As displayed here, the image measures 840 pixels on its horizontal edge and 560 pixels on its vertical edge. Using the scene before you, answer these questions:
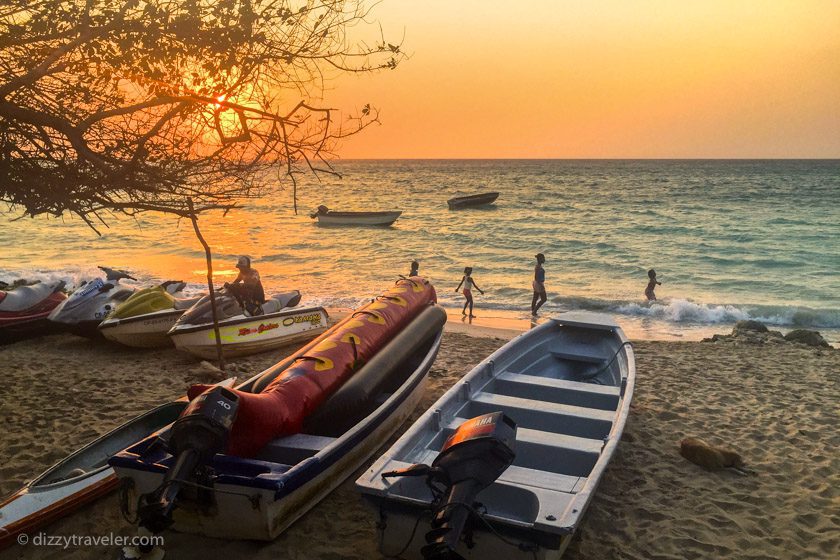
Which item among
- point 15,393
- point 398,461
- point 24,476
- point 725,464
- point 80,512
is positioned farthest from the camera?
point 15,393

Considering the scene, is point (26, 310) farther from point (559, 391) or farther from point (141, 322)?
point (559, 391)

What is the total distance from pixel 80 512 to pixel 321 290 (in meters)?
16.2

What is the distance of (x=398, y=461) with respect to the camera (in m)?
5.18

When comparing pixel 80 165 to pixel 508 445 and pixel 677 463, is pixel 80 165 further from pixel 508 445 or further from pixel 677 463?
pixel 677 463

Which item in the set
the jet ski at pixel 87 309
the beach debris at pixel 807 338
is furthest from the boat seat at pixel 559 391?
the beach debris at pixel 807 338

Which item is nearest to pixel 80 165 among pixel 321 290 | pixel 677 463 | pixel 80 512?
pixel 80 512

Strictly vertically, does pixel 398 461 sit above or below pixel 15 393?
above

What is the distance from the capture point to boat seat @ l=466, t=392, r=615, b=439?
630 cm

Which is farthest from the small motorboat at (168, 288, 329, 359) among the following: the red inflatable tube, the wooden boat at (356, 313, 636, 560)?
the wooden boat at (356, 313, 636, 560)

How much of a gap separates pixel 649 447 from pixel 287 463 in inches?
157

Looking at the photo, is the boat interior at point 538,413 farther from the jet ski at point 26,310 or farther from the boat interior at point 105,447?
the jet ski at point 26,310

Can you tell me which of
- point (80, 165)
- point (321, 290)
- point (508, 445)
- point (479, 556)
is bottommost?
point (321, 290)

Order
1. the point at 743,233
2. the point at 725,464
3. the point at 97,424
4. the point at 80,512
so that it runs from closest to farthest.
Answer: the point at 80,512 → the point at 725,464 → the point at 97,424 → the point at 743,233

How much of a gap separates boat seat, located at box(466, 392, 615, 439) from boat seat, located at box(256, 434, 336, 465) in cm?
162
